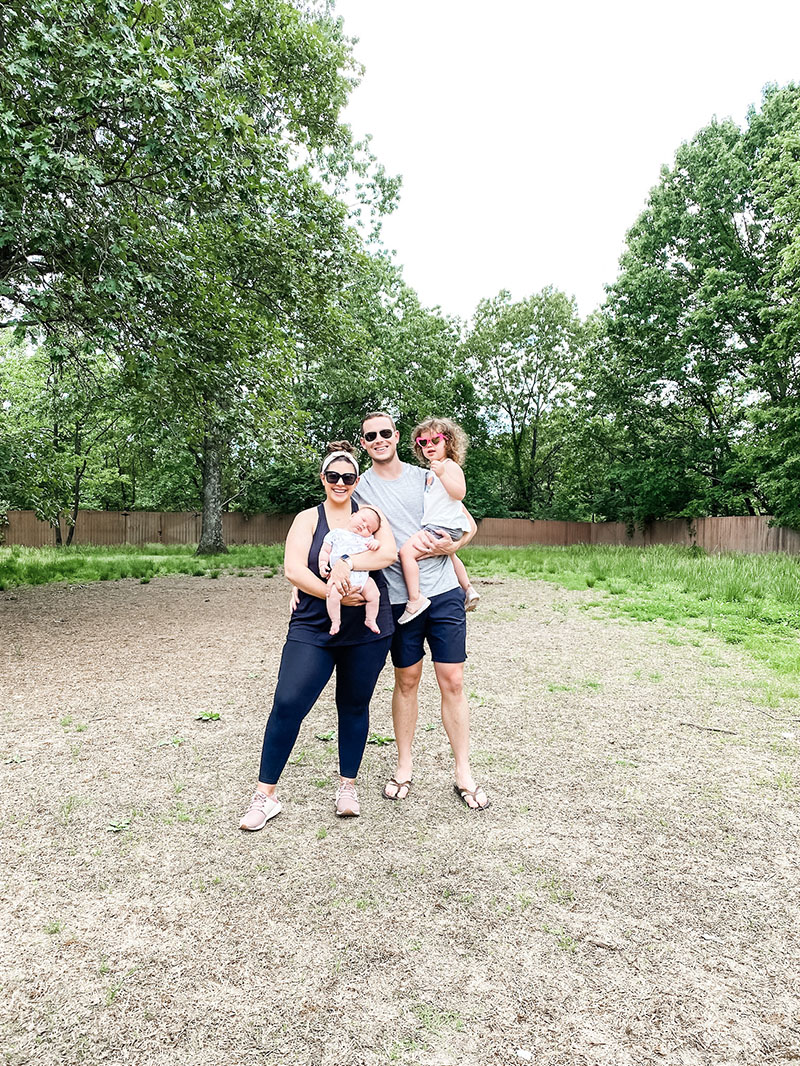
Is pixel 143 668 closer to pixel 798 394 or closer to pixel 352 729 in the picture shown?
pixel 352 729

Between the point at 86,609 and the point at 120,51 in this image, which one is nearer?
the point at 120,51

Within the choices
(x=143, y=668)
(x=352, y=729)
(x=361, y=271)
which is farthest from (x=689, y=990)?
(x=361, y=271)

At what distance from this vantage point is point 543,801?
334 centimetres

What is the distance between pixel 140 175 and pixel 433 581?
22.5 feet

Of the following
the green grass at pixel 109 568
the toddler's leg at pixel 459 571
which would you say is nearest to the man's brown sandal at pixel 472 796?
the toddler's leg at pixel 459 571

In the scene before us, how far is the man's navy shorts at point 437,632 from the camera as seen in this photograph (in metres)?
3.24

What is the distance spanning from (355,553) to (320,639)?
0.44 metres

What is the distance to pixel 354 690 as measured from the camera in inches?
120

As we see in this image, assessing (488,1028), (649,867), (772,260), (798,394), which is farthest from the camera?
(772,260)

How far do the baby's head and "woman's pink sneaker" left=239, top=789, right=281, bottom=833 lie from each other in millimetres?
1364

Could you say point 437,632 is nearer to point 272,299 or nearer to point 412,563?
point 412,563

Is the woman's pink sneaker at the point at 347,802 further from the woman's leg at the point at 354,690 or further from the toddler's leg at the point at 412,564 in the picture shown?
the toddler's leg at the point at 412,564

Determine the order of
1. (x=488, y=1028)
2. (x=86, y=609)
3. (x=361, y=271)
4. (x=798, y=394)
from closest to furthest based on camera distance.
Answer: (x=488, y=1028)
(x=86, y=609)
(x=361, y=271)
(x=798, y=394)

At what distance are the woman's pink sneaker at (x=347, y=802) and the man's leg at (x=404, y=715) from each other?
0.92 ft
